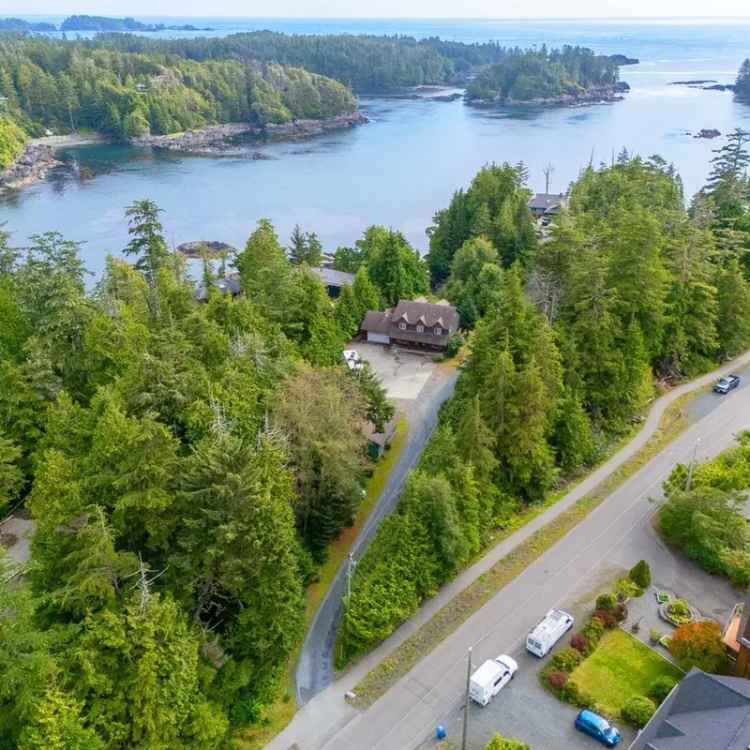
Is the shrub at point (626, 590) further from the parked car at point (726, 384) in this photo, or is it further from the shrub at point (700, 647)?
the parked car at point (726, 384)

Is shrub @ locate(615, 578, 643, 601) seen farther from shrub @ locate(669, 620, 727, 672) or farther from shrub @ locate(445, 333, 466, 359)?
shrub @ locate(445, 333, 466, 359)

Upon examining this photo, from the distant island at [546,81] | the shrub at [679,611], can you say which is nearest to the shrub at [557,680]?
the shrub at [679,611]

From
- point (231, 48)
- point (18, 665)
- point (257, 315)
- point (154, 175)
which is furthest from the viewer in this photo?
point (231, 48)

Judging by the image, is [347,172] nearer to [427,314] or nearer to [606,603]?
[427,314]

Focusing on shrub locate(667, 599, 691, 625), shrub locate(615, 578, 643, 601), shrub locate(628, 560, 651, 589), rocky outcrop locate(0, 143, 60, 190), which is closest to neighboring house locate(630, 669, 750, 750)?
shrub locate(667, 599, 691, 625)

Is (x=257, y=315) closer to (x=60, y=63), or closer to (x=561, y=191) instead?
(x=561, y=191)

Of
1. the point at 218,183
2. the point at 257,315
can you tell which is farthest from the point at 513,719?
the point at 218,183
